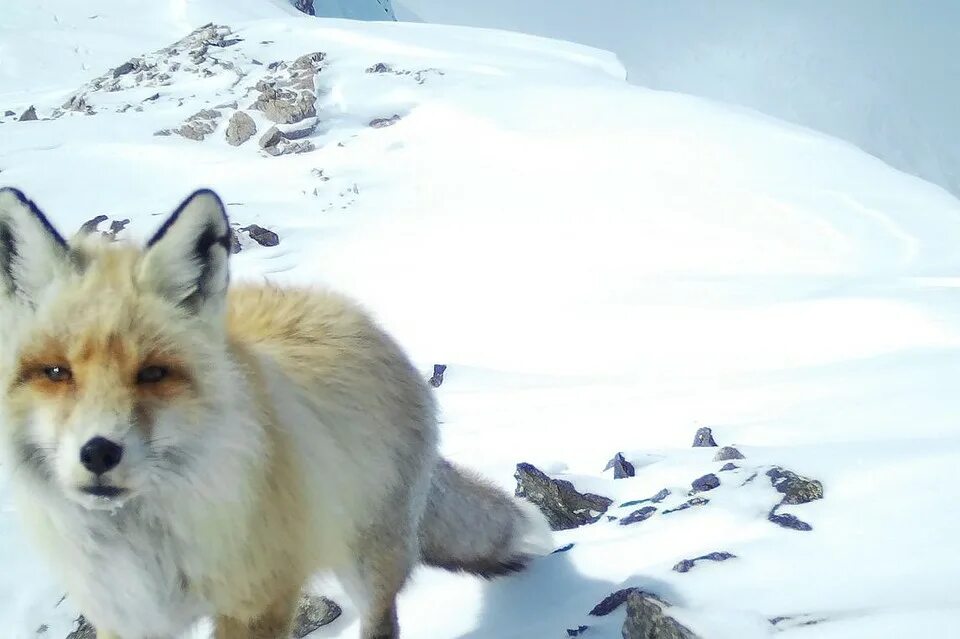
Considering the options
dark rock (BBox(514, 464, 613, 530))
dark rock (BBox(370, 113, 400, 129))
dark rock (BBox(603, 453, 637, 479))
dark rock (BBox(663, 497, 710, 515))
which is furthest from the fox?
dark rock (BBox(370, 113, 400, 129))

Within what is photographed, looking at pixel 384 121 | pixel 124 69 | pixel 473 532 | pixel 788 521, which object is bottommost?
pixel 124 69

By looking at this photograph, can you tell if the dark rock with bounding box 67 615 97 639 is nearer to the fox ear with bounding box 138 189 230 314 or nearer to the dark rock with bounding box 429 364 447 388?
the fox ear with bounding box 138 189 230 314

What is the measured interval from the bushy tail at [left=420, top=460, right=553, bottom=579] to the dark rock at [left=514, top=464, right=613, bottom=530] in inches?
24.7

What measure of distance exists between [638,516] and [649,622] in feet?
4.57

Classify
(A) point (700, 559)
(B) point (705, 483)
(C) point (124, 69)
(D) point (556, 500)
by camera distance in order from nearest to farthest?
(A) point (700, 559), (B) point (705, 483), (D) point (556, 500), (C) point (124, 69)

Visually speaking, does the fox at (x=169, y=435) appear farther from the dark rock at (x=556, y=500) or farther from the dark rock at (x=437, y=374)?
the dark rock at (x=437, y=374)

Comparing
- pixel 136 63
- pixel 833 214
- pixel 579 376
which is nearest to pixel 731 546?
pixel 579 376

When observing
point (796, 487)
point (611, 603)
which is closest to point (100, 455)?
point (611, 603)

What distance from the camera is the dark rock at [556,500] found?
424 cm

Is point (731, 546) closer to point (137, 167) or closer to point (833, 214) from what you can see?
point (833, 214)

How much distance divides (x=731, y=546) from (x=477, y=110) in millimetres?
17916

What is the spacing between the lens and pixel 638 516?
12.7 feet

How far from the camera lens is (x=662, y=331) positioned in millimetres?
8773

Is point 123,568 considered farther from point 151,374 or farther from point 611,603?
point 611,603
